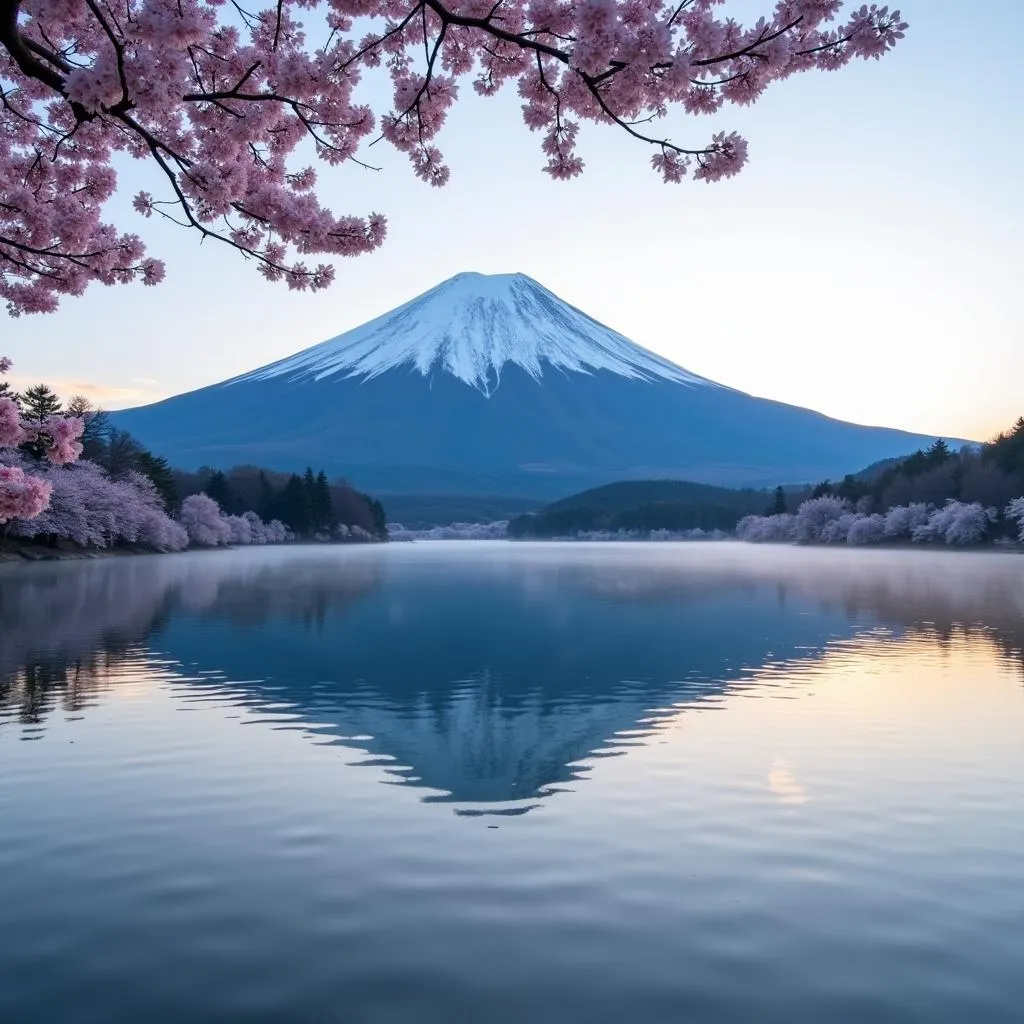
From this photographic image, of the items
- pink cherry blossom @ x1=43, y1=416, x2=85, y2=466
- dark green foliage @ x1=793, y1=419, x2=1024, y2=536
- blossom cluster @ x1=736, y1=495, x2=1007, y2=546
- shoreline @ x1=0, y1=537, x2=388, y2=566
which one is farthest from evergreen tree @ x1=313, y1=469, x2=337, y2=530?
pink cherry blossom @ x1=43, y1=416, x2=85, y2=466

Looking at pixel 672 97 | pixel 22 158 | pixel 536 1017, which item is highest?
pixel 22 158

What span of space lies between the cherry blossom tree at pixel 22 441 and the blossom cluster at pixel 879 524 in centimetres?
7021

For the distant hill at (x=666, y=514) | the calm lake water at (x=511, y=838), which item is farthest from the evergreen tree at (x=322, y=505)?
the calm lake water at (x=511, y=838)

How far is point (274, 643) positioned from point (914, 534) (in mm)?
81383

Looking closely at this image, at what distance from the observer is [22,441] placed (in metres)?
10.9

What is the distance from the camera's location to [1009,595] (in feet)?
104

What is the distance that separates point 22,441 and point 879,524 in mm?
93609

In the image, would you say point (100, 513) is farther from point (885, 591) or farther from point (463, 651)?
point (463, 651)

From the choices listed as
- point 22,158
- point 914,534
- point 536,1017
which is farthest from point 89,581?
point 914,534

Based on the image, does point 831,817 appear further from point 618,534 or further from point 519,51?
point 618,534

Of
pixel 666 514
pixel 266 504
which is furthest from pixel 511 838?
pixel 666 514

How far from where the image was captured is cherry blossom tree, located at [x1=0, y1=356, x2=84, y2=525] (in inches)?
380

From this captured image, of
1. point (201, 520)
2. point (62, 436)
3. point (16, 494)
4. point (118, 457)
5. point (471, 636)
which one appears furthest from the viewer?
point (201, 520)

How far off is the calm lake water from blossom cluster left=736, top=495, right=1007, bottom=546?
65.1 m
